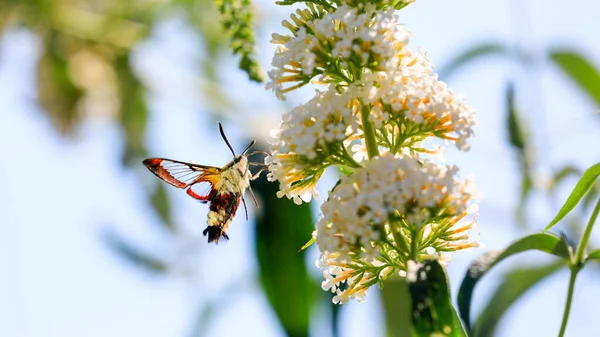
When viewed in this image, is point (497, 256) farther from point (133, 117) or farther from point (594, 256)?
point (133, 117)

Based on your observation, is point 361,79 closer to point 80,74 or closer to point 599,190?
point 599,190

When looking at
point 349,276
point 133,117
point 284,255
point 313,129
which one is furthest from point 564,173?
point 133,117

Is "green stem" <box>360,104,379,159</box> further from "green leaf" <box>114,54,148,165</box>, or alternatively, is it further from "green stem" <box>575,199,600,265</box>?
"green leaf" <box>114,54,148,165</box>

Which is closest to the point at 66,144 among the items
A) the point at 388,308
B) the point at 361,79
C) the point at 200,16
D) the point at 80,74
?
the point at 80,74

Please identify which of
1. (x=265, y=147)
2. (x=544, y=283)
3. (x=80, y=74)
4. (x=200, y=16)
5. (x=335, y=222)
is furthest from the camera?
(x=80, y=74)

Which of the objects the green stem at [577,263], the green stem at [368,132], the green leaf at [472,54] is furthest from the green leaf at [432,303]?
the green leaf at [472,54]

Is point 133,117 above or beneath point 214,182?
above

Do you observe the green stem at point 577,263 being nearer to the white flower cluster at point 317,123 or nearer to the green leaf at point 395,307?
the white flower cluster at point 317,123
